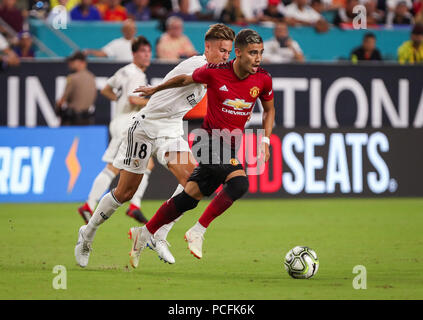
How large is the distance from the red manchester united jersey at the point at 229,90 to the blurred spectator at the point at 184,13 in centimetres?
1032

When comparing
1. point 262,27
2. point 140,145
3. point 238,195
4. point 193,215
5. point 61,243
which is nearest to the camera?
point 238,195

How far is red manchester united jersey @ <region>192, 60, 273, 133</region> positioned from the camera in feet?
24.1

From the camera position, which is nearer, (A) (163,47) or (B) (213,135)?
(B) (213,135)

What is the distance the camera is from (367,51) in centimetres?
1623

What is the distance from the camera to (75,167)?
46.8 feet

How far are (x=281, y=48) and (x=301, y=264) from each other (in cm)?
1002

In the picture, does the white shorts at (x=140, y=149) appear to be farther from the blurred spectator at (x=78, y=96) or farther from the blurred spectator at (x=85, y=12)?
the blurred spectator at (x=85, y=12)

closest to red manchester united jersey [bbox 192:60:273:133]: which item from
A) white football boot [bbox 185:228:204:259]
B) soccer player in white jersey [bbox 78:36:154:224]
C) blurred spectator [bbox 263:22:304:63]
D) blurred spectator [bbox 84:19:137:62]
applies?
white football boot [bbox 185:228:204:259]

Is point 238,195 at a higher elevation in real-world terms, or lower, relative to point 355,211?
lower

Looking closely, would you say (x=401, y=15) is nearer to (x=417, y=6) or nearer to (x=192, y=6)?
(x=417, y=6)

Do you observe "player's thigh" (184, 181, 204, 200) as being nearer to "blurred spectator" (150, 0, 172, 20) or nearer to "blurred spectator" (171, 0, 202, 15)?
"blurred spectator" (150, 0, 172, 20)

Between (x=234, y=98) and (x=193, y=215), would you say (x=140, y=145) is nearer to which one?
(x=234, y=98)

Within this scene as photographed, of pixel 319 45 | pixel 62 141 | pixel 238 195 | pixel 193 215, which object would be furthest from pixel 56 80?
pixel 238 195

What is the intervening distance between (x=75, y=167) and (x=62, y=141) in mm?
485
